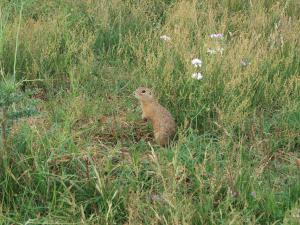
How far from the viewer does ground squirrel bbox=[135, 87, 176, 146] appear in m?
3.61

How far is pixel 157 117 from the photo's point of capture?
12.2 ft

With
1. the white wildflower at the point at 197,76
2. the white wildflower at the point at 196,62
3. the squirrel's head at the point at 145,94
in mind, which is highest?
the white wildflower at the point at 196,62

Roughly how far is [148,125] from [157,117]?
0.88 feet

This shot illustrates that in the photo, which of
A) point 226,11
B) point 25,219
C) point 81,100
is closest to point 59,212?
point 25,219

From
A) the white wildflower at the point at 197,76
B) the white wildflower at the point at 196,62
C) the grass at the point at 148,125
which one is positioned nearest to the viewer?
the grass at the point at 148,125

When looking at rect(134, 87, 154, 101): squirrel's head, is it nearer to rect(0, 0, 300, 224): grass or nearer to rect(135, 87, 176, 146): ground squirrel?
rect(135, 87, 176, 146): ground squirrel

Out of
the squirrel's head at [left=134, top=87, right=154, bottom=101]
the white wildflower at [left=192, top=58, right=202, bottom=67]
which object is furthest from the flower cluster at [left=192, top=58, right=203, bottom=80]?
the squirrel's head at [left=134, top=87, right=154, bottom=101]

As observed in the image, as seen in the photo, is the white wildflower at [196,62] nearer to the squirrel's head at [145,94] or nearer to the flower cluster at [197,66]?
the flower cluster at [197,66]

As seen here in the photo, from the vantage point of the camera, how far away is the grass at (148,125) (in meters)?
2.79

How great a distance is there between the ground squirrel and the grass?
0.45ft

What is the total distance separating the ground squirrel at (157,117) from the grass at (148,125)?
0.45ft

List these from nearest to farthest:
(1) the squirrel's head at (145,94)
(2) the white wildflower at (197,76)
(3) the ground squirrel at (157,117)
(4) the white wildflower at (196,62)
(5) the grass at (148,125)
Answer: (5) the grass at (148,125), (3) the ground squirrel at (157,117), (1) the squirrel's head at (145,94), (2) the white wildflower at (197,76), (4) the white wildflower at (196,62)

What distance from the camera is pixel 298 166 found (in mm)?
3330

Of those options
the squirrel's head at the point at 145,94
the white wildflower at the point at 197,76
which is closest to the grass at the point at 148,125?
the white wildflower at the point at 197,76
